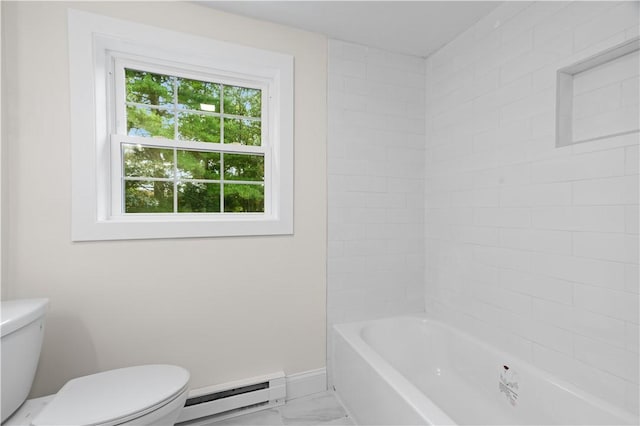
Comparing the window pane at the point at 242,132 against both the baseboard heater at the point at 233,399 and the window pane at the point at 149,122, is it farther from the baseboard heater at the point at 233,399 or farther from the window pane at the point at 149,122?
the baseboard heater at the point at 233,399

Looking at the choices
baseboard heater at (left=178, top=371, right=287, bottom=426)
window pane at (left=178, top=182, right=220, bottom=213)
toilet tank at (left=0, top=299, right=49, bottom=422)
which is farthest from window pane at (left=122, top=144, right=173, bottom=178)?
baseboard heater at (left=178, top=371, right=287, bottom=426)

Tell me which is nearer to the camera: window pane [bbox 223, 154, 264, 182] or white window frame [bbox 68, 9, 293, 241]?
white window frame [bbox 68, 9, 293, 241]

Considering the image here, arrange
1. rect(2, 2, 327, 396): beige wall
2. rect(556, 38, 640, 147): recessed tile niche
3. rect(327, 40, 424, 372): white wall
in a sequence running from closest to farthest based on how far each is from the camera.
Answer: rect(556, 38, 640, 147): recessed tile niche, rect(2, 2, 327, 396): beige wall, rect(327, 40, 424, 372): white wall

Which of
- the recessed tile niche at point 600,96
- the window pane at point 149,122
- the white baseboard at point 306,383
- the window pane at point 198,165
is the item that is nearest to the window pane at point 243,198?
the window pane at point 198,165

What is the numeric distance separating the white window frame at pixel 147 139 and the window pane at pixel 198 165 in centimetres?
6

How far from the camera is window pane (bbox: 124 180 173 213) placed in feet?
5.88

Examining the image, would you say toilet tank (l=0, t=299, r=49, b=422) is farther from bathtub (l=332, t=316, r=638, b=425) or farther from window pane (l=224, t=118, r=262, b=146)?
bathtub (l=332, t=316, r=638, b=425)

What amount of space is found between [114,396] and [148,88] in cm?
159

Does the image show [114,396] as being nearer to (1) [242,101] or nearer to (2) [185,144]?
(2) [185,144]

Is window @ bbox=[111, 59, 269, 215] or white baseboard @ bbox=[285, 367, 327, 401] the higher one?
window @ bbox=[111, 59, 269, 215]

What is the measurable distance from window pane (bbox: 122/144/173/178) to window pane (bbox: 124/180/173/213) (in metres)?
0.05

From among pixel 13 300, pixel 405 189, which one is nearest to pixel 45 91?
pixel 13 300

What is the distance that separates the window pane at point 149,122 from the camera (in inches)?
71.0

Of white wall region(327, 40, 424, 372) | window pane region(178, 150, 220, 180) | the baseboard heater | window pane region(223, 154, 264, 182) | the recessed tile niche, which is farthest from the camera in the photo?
white wall region(327, 40, 424, 372)
